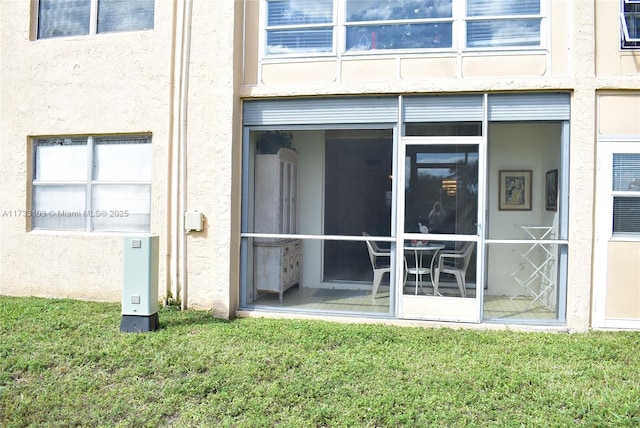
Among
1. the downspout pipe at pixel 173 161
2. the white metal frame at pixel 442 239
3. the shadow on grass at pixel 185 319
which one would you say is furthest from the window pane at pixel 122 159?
the white metal frame at pixel 442 239

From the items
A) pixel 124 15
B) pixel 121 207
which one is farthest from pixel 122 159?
pixel 124 15

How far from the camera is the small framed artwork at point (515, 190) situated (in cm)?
740

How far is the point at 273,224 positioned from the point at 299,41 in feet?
9.03

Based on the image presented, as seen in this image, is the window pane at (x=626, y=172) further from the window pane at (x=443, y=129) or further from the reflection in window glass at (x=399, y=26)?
the reflection in window glass at (x=399, y=26)

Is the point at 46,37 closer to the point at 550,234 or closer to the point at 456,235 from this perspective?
the point at 456,235

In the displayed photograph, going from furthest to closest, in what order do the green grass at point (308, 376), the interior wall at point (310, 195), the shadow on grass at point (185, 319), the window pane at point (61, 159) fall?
the interior wall at point (310, 195) → the window pane at point (61, 159) → the shadow on grass at point (185, 319) → the green grass at point (308, 376)

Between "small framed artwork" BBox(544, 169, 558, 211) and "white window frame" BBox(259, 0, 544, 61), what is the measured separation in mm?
2023

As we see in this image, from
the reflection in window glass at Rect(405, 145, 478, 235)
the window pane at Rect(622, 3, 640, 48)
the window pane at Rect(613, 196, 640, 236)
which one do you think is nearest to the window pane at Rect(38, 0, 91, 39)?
the reflection in window glass at Rect(405, 145, 478, 235)

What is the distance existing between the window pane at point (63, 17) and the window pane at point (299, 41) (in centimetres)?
323

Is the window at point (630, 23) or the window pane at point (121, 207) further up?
the window at point (630, 23)

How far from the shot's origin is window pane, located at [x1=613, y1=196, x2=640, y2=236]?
5.54 meters

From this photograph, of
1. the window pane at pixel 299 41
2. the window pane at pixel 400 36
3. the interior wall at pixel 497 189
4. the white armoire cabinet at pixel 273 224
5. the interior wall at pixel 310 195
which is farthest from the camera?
the interior wall at pixel 310 195

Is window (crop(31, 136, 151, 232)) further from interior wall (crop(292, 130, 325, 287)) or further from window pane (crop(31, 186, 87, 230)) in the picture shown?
interior wall (crop(292, 130, 325, 287))

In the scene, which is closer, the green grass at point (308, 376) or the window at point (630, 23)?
the green grass at point (308, 376)
